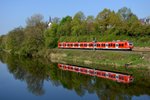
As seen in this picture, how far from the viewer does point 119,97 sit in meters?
27.7

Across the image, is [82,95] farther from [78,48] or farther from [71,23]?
[71,23]

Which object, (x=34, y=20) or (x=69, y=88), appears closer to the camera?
(x=69, y=88)

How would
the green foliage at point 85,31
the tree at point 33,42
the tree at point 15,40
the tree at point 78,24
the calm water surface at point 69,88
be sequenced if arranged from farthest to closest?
the tree at point 15,40 → the tree at point 33,42 → the tree at point 78,24 → the green foliage at point 85,31 → the calm water surface at point 69,88

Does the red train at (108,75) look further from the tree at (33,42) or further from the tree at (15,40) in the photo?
the tree at (15,40)

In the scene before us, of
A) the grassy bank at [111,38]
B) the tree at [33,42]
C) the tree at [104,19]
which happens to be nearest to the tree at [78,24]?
the grassy bank at [111,38]

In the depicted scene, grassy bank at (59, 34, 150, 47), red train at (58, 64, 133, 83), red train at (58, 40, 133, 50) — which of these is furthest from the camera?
grassy bank at (59, 34, 150, 47)

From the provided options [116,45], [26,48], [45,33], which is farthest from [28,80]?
[45,33]

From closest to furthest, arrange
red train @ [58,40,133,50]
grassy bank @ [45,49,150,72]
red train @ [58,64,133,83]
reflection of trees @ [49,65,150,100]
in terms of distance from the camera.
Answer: reflection of trees @ [49,65,150,100], red train @ [58,64,133,83], grassy bank @ [45,49,150,72], red train @ [58,40,133,50]

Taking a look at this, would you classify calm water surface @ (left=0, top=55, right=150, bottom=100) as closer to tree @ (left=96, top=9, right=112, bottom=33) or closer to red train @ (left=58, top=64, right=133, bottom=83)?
red train @ (left=58, top=64, right=133, bottom=83)

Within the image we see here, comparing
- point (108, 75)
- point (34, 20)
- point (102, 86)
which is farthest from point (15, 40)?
point (102, 86)

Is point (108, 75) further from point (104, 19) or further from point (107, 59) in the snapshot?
point (104, 19)

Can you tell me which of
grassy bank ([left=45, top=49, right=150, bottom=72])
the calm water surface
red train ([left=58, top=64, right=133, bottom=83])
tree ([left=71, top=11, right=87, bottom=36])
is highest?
tree ([left=71, top=11, right=87, bottom=36])

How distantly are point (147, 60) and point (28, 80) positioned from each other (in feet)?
58.7

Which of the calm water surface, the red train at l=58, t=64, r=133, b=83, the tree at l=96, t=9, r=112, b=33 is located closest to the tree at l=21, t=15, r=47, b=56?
the tree at l=96, t=9, r=112, b=33
